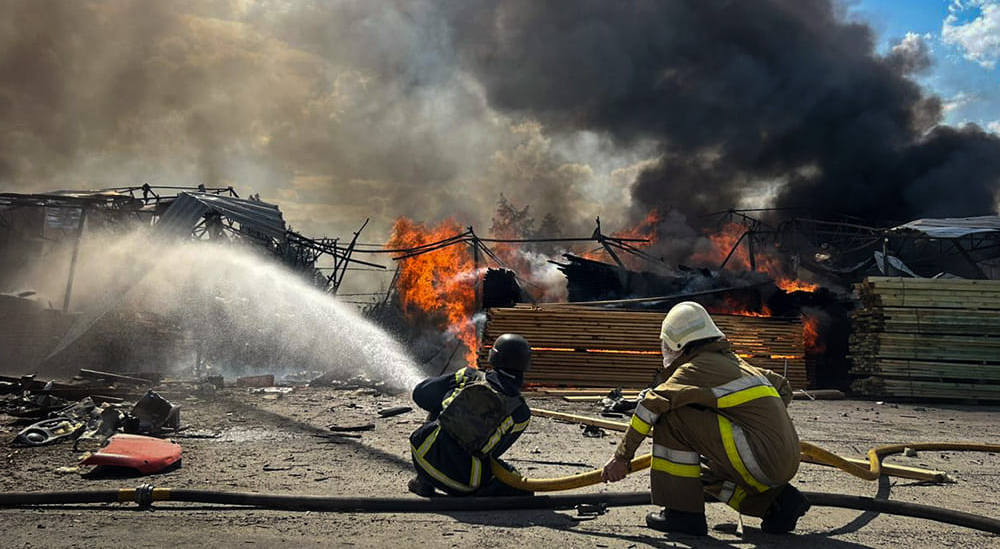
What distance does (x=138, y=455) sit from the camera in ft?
18.6

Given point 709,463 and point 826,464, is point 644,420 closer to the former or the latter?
point 709,463

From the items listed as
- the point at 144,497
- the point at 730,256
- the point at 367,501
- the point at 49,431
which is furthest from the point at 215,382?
the point at 730,256

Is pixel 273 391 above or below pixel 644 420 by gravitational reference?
below

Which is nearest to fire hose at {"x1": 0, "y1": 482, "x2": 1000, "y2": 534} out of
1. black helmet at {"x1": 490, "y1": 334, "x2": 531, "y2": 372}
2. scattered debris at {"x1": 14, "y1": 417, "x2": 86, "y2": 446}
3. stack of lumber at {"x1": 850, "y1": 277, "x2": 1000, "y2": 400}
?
black helmet at {"x1": 490, "y1": 334, "x2": 531, "y2": 372}

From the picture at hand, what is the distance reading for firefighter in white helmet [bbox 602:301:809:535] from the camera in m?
3.65

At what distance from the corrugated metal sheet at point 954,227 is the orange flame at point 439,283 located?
12.3 meters

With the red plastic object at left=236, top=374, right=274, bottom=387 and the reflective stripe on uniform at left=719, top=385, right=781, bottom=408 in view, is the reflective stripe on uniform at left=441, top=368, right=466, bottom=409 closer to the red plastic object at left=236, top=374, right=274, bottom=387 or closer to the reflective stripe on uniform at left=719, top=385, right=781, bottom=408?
the reflective stripe on uniform at left=719, top=385, right=781, bottom=408

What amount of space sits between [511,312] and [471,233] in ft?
19.5

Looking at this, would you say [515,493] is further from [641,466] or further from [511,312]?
[511,312]

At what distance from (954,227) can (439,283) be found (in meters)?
15.6

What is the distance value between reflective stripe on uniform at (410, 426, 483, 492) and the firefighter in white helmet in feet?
3.43

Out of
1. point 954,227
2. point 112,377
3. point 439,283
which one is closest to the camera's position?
point 112,377

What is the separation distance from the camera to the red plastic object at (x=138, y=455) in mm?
5539

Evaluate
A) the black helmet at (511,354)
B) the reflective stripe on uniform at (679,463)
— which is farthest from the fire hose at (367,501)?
the black helmet at (511,354)
